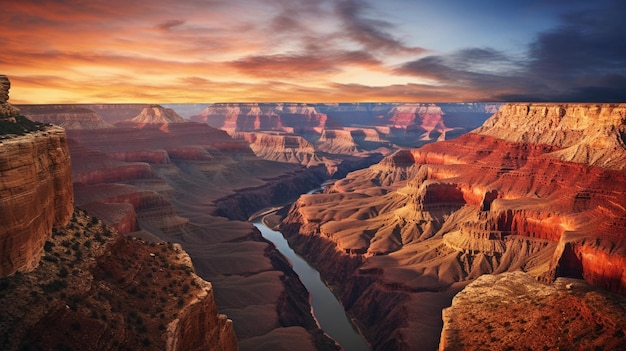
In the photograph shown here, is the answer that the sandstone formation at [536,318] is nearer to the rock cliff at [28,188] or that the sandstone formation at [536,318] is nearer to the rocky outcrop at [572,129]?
the rock cliff at [28,188]

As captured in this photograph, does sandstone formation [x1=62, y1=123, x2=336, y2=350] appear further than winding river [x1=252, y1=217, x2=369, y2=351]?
No

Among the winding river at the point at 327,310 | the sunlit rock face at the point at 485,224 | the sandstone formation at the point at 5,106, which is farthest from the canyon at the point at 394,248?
the sandstone formation at the point at 5,106

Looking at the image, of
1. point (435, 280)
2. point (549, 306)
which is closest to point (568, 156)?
point (435, 280)

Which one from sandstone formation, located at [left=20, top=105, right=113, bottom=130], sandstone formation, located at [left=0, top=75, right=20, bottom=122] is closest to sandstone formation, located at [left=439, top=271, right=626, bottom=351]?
sandstone formation, located at [left=0, top=75, right=20, bottom=122]

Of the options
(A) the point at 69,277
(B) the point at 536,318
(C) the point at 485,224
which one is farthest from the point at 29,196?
(C) the point at 485,224

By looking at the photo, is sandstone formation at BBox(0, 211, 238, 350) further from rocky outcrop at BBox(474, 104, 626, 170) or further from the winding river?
rocky outcrop at BBox(474, 104, 626, 170)
